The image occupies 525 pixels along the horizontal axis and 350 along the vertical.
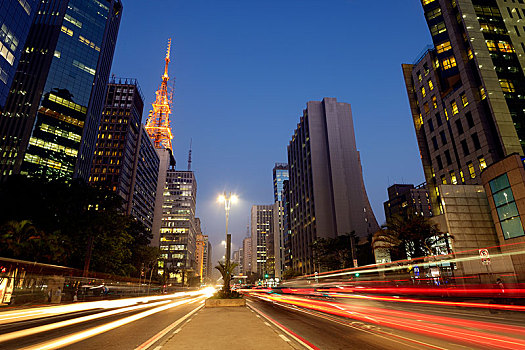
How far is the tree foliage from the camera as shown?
3077cm

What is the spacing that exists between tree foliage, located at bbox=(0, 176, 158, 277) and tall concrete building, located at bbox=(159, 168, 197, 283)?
4709 inches

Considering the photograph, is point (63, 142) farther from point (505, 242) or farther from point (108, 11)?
point (505, 242)

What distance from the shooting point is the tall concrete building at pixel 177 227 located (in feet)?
536

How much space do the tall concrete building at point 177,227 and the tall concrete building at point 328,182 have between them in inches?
2818

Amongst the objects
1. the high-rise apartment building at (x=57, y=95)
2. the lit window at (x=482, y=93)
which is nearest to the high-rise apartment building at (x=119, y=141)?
the high-rise apartment building at (x=57, y=95)

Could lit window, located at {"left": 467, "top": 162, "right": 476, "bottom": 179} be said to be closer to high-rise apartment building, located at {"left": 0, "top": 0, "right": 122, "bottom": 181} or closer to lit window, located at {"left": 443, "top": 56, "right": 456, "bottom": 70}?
lit window, located at {"left": 443, "top": 56, "right": 456, "bottom": 70}

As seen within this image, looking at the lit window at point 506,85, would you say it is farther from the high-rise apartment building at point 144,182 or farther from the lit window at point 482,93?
the high-rise apartment building at point 144,182

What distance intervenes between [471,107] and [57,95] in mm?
111926

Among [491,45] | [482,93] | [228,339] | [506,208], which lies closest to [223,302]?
[228,339]

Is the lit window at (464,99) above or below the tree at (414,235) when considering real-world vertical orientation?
above

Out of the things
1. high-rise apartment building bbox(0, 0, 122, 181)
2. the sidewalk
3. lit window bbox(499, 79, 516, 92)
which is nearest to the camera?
the sidewalk

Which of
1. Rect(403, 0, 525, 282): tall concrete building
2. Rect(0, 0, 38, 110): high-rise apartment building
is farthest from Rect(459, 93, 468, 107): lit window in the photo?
Rect(0, 0, 38, 110): high-rise apartment building

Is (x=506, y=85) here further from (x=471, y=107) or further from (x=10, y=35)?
(x=10, y=35)

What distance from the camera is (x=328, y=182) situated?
113250mm
